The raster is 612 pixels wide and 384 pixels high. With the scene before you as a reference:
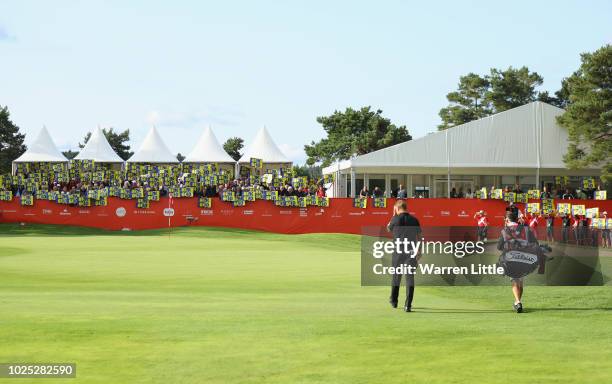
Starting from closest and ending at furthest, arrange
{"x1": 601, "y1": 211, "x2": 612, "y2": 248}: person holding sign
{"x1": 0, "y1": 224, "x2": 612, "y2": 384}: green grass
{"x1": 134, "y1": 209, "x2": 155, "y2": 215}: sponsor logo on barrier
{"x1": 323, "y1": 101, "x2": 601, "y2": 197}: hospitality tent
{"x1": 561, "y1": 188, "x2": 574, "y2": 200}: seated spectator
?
{"x1": 0, "y1": 224, "x2": 612, "y2": 384}: green grass → {"x1": 601, "y1": 211, "x2": 612, "y2": 248}: person holding sign → {"x1": 561, "y1": 188, "x2": 574, "y2": 200}: seated spectator → {"x1": 134, "y1": 209, "x2": 155, "y2": 215}: sponsor logo on barrier → {"x1": 323, "y1": 101, "x2": 601, "y2": 197}: hospitality tent

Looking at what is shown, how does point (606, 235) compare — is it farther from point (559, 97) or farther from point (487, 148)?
point (559, 97)

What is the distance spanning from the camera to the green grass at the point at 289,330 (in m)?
9.75

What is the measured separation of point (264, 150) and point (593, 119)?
2477cm

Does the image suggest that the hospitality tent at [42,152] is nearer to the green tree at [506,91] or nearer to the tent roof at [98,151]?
the tent roof at [98,151]

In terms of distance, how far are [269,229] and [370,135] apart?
53024 mm

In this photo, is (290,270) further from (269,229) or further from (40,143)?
(40,143)

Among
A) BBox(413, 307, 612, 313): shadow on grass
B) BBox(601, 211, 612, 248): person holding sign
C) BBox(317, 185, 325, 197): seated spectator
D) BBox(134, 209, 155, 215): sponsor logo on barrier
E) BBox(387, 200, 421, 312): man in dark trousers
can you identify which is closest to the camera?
BBox(387, 200, 421, 312): man in dark trousers

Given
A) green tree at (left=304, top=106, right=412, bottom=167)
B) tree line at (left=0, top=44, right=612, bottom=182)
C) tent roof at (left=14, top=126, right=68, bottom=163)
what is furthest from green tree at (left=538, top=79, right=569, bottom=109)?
tent roof at (left=14, top=126, right=68, bottom=163)

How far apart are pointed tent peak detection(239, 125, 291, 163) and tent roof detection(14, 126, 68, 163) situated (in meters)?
14.9

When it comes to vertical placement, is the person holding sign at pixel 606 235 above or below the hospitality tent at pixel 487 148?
below

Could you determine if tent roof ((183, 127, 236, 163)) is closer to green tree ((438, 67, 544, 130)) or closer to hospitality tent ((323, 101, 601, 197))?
hospitality tent ((323, 101, 601, 197))

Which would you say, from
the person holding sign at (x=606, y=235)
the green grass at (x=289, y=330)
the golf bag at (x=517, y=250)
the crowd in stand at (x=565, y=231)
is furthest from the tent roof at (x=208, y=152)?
the golf bag at (x=517, y=250)

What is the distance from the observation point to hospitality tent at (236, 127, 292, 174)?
6250 cm

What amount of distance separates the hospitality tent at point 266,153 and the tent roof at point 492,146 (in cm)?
752
